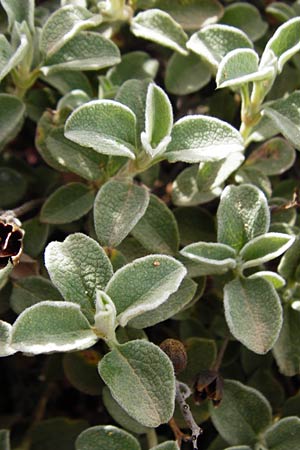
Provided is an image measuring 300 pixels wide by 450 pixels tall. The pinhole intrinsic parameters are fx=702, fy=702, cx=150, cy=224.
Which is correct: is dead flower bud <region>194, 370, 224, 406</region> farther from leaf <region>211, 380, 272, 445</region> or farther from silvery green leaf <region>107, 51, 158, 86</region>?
silvery green leaf <region>107, 51, 158, 86</region>

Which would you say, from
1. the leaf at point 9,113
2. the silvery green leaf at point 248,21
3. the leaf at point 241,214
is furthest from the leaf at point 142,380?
the silvery green leaf at point 248,21

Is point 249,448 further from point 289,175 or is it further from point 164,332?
point 289,175

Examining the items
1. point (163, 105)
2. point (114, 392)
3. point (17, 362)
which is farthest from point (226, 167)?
point (17, 362)

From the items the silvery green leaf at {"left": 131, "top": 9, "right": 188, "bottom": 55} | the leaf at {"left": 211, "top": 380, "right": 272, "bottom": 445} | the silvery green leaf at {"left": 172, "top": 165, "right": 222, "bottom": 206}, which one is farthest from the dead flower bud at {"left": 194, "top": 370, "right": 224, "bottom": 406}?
the silvery green leaf at {"left": 131, "top": 9, "right": 188, "bottom": 55}

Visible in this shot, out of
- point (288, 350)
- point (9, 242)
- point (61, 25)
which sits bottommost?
point (288, 350)

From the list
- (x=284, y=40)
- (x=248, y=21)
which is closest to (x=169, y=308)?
(x=284, y=40)

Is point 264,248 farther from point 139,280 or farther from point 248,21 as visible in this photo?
point 248,21
